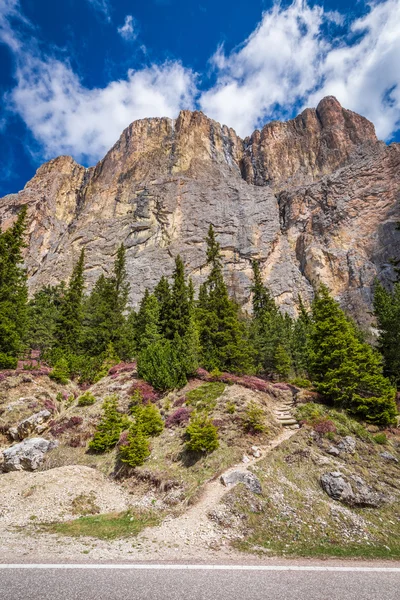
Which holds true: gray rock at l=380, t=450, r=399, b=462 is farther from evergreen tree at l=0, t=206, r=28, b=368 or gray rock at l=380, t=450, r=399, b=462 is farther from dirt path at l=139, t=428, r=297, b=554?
evergreen tree at l=0, t=206, r=28, b=368

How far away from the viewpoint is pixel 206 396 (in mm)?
Result: 19547

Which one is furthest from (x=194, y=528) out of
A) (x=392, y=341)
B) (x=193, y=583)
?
(x=392, y=341)

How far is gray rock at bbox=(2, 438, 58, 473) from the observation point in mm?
15434

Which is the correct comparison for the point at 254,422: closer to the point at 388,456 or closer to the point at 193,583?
the point at 388,456

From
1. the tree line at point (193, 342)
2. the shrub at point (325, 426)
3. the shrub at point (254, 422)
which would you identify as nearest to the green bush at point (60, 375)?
the tree line at point (193, 342)

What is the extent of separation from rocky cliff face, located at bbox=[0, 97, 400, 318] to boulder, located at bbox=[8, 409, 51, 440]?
175 ft

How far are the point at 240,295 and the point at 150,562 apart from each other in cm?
6872

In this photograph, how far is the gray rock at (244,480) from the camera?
11305 mm

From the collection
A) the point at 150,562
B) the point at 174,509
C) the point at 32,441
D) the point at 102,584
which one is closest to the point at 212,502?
the point at 174,509

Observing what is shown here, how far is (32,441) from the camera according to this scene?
55.0 ft

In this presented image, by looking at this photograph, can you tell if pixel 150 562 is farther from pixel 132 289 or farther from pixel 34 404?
pixel 132 289

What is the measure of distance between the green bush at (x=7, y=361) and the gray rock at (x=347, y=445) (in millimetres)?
24550

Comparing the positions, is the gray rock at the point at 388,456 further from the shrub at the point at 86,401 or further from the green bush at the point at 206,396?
the shrub at the point at 86,401

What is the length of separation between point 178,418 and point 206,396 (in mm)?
2925
